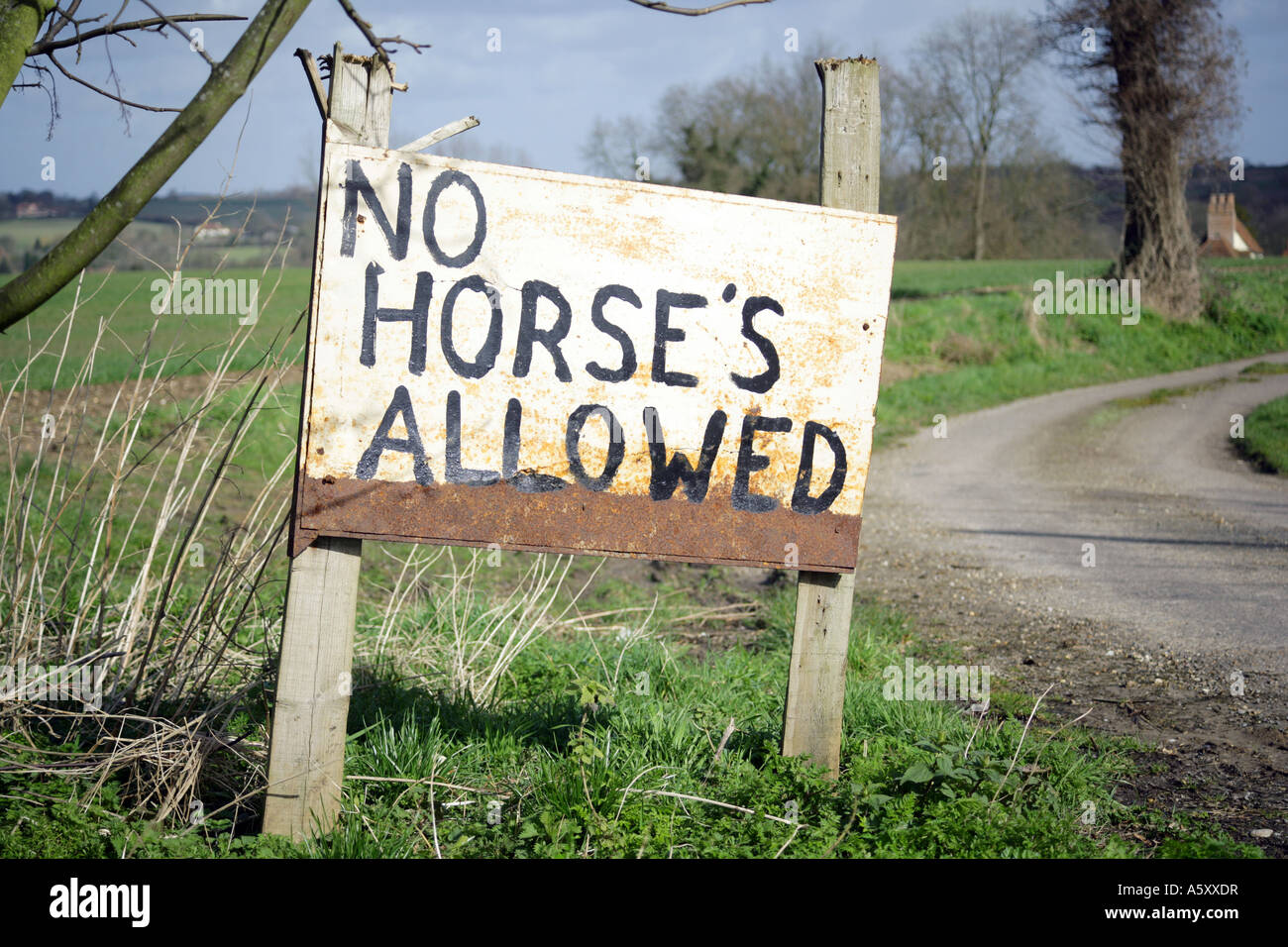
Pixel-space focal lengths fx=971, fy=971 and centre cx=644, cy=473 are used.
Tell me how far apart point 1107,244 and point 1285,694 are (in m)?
37.0

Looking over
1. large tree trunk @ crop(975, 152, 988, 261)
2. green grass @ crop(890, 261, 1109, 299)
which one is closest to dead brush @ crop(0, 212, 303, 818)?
green grass @ crop(890, 261, 1109, 299)

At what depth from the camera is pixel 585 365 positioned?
2.89m

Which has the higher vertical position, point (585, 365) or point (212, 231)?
point (212, 231)

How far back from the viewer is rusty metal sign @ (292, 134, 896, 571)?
9.08 ft

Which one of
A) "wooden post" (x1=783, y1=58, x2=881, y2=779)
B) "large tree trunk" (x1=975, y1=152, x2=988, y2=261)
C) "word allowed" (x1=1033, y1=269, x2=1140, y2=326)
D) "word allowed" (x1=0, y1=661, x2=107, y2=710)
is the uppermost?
"large tree trunk" (x1=975, y1=152, x2=988, y2=261)

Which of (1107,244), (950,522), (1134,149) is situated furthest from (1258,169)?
(950,522)

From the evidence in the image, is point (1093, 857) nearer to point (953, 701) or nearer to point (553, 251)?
point (953, 701)

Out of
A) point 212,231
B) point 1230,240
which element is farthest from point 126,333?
point 1230,240

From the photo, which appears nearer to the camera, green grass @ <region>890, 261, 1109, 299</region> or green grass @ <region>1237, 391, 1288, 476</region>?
green grass @ <region>1237, 391, 1288, 476</region>

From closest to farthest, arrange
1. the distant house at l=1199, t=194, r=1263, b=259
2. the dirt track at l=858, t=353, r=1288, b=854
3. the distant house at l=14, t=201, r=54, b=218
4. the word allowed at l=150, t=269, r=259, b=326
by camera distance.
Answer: the word allowed at l=150, t=269, r=259, b=326 → the dirt track at l=858, t=353, r=1288, b=854 → the distant house at l=14, t=201, r=54, b=218 → the distant house at l=1199, t=194, r=1263, b=259

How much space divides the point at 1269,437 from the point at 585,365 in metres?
11.0

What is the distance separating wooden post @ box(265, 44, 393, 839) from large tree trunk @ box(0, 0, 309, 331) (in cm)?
39

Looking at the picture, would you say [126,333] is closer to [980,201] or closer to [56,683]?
[56,683]

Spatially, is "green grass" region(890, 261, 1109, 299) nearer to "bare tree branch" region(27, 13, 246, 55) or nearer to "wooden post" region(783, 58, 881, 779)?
"wooden post" region(783, 58, 881, 779)
